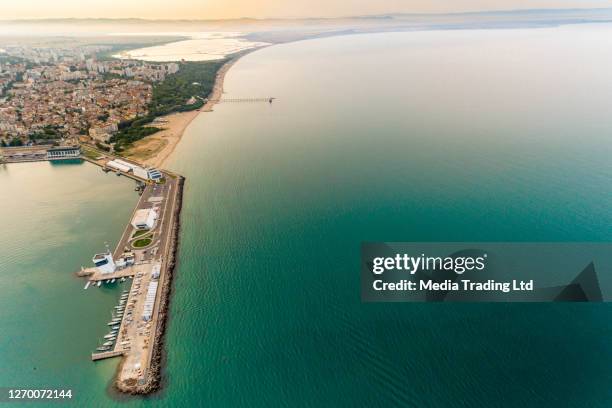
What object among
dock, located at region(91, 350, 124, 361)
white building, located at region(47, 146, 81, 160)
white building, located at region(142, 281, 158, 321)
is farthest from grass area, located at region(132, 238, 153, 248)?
white building, located at region(47, 146, 81, 160)

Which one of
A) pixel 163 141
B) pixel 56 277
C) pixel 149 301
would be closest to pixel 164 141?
pixel 163 141

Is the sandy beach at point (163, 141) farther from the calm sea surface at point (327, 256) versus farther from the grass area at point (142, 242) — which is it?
the grass area at point (142, 242)

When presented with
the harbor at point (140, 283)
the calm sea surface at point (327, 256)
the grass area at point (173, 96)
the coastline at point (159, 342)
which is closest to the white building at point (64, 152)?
the calm sea surface at point (327, 256)

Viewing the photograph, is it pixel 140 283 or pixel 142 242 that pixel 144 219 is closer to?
pixel 142 242

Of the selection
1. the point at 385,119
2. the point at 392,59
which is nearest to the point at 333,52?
the point at 392,59

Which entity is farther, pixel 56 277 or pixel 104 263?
pixel 56 277

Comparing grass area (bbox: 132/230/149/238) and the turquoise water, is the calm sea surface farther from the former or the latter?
grass area (bbox: 132/230/149/238)
